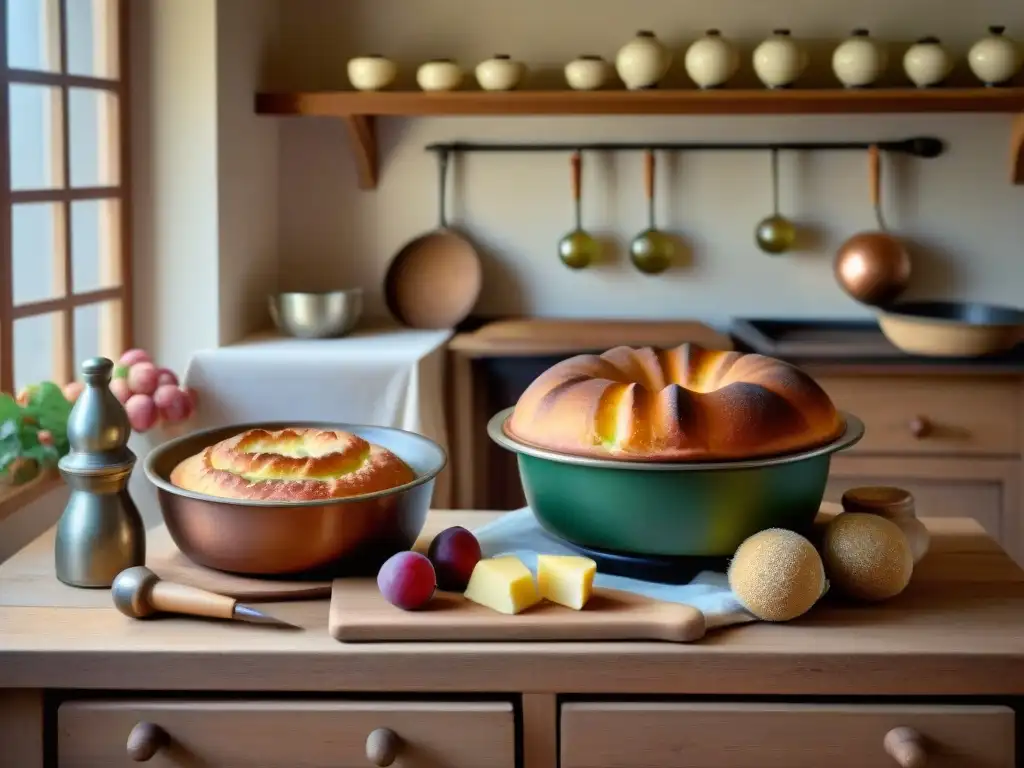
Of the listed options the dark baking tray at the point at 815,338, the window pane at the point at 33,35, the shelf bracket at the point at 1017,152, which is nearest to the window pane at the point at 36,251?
the window pane at the point at 33,35

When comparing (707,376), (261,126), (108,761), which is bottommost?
(108,761)

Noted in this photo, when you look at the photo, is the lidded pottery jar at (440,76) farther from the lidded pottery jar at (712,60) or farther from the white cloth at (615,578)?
the white cloth at (615,578)

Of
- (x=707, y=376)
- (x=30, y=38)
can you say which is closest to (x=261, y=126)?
(x=30, y=38)

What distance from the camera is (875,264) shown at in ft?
9.68

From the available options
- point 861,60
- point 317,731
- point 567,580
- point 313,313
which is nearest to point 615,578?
point 567,580

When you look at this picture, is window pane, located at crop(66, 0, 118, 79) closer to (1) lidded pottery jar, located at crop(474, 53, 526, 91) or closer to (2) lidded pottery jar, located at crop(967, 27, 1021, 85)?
(1) lidded pottery jar, located at crop(474, 53, 526, 91)

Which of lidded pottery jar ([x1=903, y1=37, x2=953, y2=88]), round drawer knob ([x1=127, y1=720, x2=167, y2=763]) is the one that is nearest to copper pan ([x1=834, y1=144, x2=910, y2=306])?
lidded pottery jar ([x1=903, y1=37, x2=953, y2=88])

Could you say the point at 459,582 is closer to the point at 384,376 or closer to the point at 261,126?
the point at 384,376

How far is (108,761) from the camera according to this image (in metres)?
0.98

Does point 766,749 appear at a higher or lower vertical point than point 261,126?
lower

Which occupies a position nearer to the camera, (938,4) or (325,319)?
(325,319)

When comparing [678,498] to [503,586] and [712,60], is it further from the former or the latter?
[712,60]

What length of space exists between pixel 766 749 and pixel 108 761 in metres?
0.53

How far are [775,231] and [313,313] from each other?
1.17 meters
